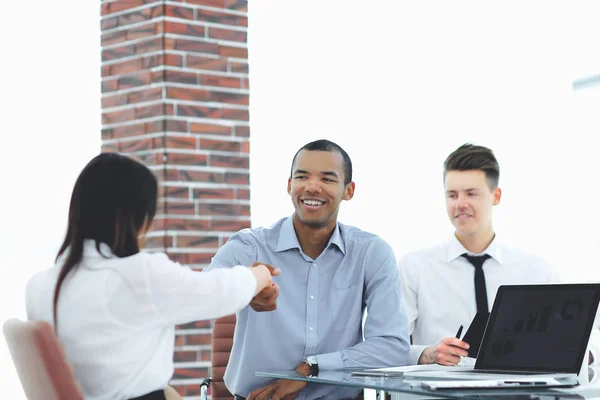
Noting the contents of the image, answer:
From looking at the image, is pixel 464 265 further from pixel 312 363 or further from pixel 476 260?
pixel 312 363

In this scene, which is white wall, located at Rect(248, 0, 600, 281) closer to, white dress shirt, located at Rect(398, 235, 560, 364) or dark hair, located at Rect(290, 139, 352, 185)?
white dress shirt, located at Rect(398, 235, 560, 364)

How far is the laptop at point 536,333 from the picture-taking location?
212 centimetres

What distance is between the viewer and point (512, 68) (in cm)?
492

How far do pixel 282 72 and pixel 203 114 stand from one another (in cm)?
69

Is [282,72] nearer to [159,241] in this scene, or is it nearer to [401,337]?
[159,241]

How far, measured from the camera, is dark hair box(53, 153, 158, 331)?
6.55ft

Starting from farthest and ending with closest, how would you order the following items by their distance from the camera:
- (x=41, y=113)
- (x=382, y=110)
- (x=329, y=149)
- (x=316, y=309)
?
(x=382, y=110), (x=41, y=113), (x=329, y=149), (x=316, y=309)

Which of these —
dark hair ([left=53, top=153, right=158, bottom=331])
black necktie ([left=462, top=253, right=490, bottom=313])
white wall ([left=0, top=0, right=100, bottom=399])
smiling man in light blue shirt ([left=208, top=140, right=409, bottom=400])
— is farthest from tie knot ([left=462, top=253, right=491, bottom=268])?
white wall ([left=0, top=0, right=100, bottom=399])

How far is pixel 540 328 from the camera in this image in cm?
216

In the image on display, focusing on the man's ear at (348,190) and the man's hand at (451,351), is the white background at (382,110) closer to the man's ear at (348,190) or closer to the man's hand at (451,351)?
the man's ear at (348,190)

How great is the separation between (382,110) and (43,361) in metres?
3.09

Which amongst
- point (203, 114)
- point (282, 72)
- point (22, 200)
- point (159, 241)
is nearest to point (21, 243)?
point (22, 200)

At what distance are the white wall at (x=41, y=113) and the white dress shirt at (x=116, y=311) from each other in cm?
212

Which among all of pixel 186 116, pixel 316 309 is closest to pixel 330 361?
pixel 316 309
